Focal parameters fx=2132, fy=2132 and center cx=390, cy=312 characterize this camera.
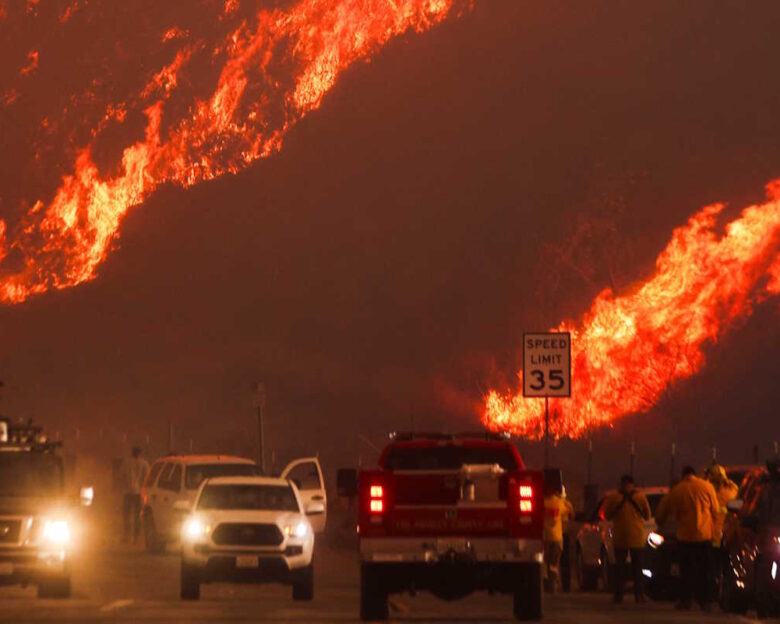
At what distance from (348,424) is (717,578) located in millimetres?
42381

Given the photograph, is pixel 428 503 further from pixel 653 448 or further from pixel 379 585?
pixel 653 448

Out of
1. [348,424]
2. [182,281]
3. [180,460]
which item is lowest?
[180,460]

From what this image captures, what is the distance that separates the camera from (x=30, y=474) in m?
29.1

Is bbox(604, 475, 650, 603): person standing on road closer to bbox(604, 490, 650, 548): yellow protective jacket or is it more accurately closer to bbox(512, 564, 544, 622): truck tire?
bbox(604, 490, 650, 548): yellow protective jacket

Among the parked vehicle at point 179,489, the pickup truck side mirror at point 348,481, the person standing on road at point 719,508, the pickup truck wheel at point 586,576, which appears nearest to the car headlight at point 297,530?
the pickup truck side mirror at point 348,481

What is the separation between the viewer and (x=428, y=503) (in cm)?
2417

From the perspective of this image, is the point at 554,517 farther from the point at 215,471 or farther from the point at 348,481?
the point at 215,471

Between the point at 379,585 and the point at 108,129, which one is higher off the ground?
the point at 108,129

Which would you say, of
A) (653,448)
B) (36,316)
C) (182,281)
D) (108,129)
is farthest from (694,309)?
(36,316)

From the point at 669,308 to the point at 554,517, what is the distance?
20576 millimetres

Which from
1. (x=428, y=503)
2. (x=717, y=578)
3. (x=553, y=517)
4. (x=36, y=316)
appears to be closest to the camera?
(x=428, y=503)

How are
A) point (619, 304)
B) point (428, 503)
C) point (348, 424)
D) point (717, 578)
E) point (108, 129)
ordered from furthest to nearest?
point (348, 424)
point (108, 129)
point (619, 304)
point (717, 578)
point (428, 503)

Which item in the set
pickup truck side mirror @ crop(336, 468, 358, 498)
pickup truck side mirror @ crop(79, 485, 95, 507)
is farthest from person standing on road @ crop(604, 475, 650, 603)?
pickup truck side mirror @ crop(79, 485, 95, 507)

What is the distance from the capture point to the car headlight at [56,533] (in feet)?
91.0
